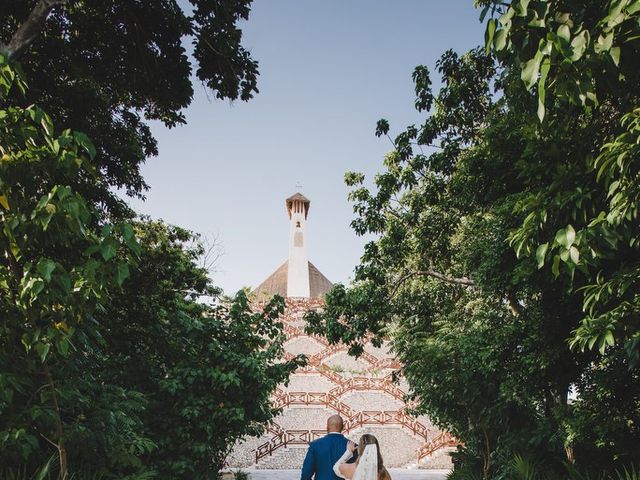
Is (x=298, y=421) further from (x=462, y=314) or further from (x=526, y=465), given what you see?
(x=526, y=465)

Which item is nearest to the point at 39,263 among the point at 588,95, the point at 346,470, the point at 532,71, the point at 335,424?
the point at 532,71

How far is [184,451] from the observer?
799 cm

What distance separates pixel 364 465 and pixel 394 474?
57.5 ft

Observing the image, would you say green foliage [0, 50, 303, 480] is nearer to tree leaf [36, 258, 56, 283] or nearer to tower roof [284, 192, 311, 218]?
tree leaf [36, 258, 56, 283]

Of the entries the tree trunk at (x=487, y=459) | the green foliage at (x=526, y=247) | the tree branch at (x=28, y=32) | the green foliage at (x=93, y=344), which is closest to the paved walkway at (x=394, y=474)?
the green foliage at (x=526, y=247)

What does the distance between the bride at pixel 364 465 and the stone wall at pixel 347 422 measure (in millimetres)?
13198

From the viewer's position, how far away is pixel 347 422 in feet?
86.1

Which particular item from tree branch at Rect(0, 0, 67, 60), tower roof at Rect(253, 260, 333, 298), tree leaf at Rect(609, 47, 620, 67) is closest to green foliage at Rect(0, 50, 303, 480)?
tree branch at Rect(0, 0, 67, 60)

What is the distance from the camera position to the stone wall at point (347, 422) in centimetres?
2258

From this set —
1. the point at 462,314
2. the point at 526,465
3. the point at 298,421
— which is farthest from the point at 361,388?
the point at 526,465

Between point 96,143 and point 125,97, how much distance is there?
1.13 metres

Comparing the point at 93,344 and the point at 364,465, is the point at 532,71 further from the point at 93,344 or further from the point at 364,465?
the point at 93,344

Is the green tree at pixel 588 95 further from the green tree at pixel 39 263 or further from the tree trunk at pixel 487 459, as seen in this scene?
the tree trunk at pixel 487 459

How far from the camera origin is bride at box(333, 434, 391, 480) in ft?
15.3
